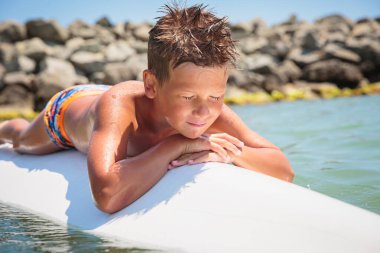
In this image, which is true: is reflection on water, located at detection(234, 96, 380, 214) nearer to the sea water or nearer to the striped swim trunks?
the sea water

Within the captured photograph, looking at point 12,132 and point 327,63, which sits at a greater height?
point 327,63

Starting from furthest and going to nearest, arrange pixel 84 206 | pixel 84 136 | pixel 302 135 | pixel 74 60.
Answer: pixel 74 60 → pixel 302 135 → pixel 84 136 → pixel 84 206

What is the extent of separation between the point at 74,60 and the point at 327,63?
785 cm

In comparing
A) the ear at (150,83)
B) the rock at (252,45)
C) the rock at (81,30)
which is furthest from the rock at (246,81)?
the ear at (150,83)

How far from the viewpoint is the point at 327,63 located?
49.4 feet

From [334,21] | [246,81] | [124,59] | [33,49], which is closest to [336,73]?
[246,81]

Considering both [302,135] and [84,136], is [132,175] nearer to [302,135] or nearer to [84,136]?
[84,136]

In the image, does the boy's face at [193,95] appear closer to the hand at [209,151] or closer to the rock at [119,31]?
the hand at [209,151]

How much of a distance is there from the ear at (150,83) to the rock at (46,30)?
49.9 feet

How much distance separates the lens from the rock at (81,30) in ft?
56.6

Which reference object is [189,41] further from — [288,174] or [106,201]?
[288,174]

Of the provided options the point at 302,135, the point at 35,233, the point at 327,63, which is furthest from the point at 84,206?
the point at 327,63

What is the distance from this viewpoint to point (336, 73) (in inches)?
581

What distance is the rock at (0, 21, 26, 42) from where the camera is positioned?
16250 millimetres
